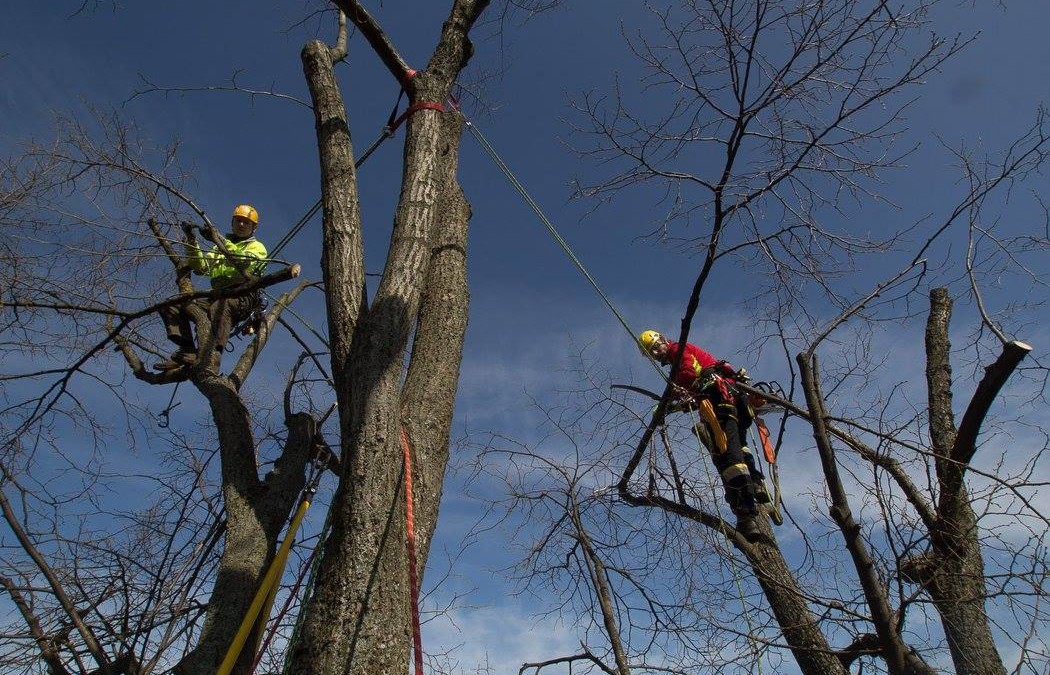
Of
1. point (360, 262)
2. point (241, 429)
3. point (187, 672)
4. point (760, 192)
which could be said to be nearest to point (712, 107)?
point (760, 192)

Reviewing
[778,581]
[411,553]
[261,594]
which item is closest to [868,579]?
[778,581]

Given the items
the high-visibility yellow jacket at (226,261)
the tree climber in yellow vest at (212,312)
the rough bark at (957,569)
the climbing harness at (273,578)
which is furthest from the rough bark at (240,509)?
the rough bark at (957,569)

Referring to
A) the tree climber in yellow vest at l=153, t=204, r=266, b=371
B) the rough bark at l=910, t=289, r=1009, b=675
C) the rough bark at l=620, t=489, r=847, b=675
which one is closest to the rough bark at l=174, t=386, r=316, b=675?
the tree climber in yellow vest at l=153, t=204, r=266, b=371

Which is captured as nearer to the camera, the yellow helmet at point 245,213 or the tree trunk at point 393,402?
the tree trunk at point 393,402

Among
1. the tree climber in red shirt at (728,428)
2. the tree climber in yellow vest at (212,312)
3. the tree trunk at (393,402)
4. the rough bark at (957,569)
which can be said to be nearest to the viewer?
the tree trunk at (393,402)

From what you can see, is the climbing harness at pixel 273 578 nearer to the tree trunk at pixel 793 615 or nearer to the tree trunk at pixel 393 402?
the tree trunk at pixel 393 402

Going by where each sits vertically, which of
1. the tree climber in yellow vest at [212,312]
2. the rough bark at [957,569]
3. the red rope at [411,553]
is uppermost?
the tree climber in yellow vest at [212,312]

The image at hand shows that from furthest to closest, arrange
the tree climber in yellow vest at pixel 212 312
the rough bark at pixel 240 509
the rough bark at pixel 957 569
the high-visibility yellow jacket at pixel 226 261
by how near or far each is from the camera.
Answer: the tree climber in yellow vest at pixel 212 312, the high-visibility yellow jacket at pixel 226 261, the rough bark at pixel 240 509, the rough bark at pixel 957 569

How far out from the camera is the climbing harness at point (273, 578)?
3.02 m

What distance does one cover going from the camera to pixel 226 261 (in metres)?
4.50

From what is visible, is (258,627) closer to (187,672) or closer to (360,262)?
(187,672)

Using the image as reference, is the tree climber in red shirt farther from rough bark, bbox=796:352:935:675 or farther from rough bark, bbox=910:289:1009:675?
rough bark, bbox=796:352:935:675

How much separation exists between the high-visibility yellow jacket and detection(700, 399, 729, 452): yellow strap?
3.00 m

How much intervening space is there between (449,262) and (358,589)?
158 centimetres
